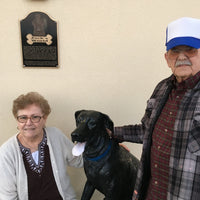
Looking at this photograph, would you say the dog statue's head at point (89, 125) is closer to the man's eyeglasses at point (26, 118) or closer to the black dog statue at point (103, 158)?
the black dog statue at point (103, 158)

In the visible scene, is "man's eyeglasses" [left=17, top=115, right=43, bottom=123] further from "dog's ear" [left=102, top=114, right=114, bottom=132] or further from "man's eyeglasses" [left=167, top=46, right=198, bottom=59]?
"man's eyeglasses" [left=167, top=46, right=198, bottom=59]

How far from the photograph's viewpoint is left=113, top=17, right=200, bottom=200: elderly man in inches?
29.9

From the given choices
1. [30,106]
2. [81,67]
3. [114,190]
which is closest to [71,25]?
[81,67]

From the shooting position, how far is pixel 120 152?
3.50 ft

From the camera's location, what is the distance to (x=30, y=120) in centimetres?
121

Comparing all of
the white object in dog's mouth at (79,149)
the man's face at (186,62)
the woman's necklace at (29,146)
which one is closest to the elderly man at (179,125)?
the man's face at (186,62)

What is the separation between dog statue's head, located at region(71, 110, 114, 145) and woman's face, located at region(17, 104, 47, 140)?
0.36 m

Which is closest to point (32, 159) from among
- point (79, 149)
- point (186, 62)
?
point (79, 149)

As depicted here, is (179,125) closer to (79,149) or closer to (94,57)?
(79,149)

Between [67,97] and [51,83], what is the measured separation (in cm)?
17

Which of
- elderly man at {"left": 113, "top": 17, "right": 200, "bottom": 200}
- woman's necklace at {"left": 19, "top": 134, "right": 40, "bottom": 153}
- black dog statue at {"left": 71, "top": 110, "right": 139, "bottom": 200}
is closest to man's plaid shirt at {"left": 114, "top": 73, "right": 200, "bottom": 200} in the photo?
elderly man at {"left": 113, "top": 17, "right": 200, "bottom": 200}

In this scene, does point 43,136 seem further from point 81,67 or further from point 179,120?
point 179,120

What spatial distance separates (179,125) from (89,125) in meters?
0.42

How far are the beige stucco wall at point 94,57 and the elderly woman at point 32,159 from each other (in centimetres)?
27
